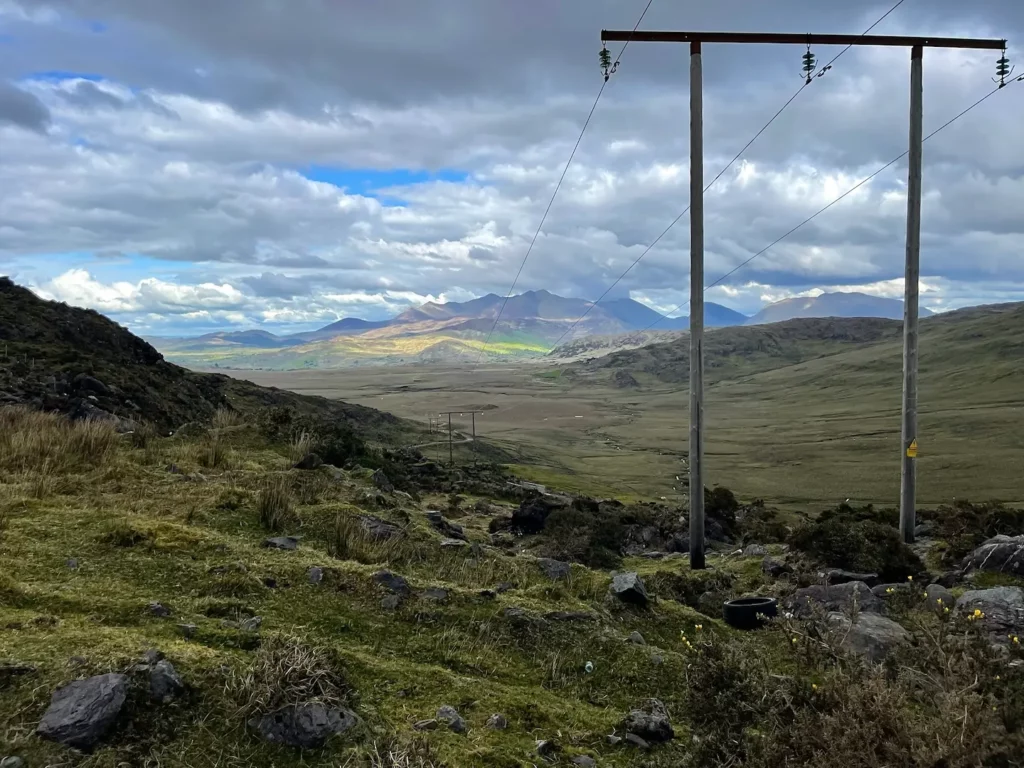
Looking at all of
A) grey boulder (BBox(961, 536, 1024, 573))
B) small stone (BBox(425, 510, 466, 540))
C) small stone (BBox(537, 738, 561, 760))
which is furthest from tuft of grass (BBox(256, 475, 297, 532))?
grey boulder (BBox(961, 536, 1024, 573))

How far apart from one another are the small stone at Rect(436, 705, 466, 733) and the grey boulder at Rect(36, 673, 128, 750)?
205 centimetres

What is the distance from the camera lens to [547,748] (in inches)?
192

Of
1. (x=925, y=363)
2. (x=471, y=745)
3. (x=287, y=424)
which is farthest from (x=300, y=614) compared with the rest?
(x=925, y=363)

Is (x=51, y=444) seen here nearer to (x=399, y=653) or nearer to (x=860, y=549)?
(x=399, y=653)

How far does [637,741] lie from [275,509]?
19.2ft

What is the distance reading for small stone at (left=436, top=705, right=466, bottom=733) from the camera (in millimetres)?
4852

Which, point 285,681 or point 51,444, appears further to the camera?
point 51,444

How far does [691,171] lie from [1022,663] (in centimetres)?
1197

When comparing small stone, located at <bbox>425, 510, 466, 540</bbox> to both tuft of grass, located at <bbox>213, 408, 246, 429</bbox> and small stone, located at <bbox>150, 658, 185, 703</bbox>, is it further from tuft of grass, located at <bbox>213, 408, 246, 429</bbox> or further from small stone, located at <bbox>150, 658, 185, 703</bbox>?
small stone, located at <bbox>150, 658, 185, 703</bbox>

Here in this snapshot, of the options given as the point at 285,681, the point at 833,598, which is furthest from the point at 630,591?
the point at 285,681

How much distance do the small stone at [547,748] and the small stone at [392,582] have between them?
8.50 ft

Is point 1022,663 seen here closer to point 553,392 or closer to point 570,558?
point 570,558

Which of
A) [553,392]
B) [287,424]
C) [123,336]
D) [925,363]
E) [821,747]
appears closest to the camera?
[821,747]

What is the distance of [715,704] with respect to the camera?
4.77 m
